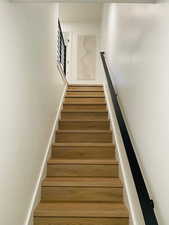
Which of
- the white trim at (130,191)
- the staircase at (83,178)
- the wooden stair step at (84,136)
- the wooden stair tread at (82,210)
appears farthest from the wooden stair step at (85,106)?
the wooden stair tread at (82,210)

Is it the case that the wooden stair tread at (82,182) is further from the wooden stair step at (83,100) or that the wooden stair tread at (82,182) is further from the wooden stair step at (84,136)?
the wooden stair step at (83,100)

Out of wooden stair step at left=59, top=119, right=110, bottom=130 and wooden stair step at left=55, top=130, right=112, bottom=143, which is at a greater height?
wooden stair step at left=59, top=119, right=110, bottom=130

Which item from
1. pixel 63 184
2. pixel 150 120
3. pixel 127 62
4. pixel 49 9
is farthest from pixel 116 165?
pixel 49 9

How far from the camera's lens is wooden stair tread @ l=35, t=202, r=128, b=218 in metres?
2.68

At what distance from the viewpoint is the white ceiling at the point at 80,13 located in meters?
7.25

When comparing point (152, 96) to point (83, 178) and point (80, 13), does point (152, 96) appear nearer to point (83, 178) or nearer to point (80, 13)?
point (83, 178)

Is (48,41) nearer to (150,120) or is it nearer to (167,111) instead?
(150,120)

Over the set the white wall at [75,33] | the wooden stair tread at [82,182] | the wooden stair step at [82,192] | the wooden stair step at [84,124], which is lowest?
the wooden stair step at [82,192]

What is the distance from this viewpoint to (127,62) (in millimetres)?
3004

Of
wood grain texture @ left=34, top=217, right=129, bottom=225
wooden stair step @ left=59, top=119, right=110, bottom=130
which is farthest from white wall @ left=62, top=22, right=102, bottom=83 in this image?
wood grain texture @ left=34, top=217, right=129, bottom=225

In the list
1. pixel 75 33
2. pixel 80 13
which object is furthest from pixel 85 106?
pixel 75 33

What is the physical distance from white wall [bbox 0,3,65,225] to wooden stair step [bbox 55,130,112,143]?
2.62 ft

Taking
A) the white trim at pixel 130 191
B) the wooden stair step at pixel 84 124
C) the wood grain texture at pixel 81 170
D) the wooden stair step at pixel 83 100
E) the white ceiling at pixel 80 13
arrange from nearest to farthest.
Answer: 1. the white trim at pixel 130 191
2. the wood grain texture at pixel 81 170
3. the wooden stair step at pixel 84 124
4. the wooden stair step at pixel 83 100
5. the white ceiling at pixel 80 13

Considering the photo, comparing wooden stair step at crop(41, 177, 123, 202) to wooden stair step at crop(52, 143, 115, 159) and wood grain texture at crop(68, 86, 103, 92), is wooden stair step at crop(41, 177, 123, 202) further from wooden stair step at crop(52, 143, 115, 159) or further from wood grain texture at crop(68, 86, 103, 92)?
wood grain texture at crop(68, 86, 103, 92)
